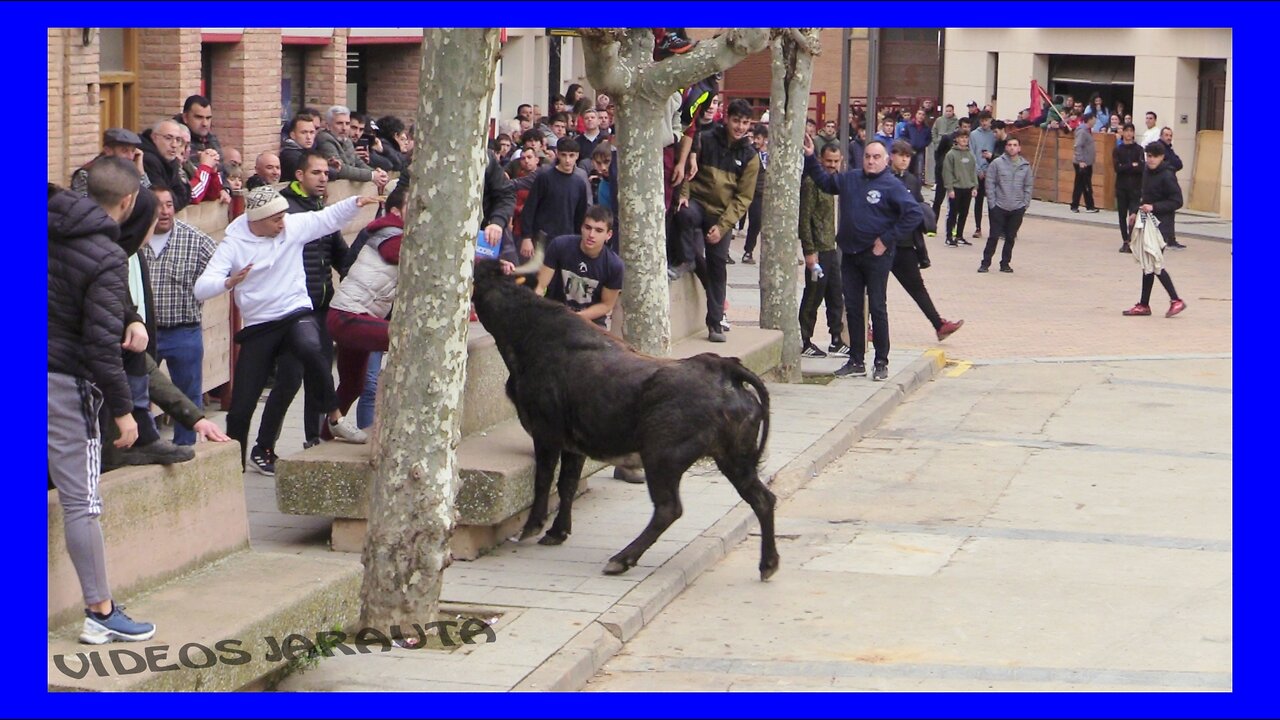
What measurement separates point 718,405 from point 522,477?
112cm

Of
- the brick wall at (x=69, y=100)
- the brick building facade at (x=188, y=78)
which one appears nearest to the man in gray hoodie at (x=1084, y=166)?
the brick building facade at (x=188, y=78)

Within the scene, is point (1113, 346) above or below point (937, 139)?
below

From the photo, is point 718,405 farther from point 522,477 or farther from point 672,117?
point 672,117

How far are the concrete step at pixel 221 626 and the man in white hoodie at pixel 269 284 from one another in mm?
2689

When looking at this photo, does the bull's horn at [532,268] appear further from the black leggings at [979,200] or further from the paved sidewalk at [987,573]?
the black leggings at [979,200]

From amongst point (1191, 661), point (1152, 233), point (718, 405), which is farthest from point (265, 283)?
point (1152, 233)

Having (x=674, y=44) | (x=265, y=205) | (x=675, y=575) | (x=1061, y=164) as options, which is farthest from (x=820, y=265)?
(x=1061, y=164)

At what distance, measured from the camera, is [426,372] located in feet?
24.3

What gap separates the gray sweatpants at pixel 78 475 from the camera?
233 inches

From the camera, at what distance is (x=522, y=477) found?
9070 mm

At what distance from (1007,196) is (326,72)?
8.66 meters

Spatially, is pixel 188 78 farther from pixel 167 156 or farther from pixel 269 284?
pixel 269 284

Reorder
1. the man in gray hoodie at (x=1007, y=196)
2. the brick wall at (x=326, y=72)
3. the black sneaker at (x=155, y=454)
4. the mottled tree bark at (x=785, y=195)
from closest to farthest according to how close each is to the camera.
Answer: the black sneaker at (x=155, y=454)
the mottled tree bark at (x=785, y=195)
the brick wall at (x=326, y=72)
the man in gray hoodie at (x=1007, y=196)

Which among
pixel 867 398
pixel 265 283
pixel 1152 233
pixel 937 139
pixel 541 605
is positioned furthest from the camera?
pixel 937 139
